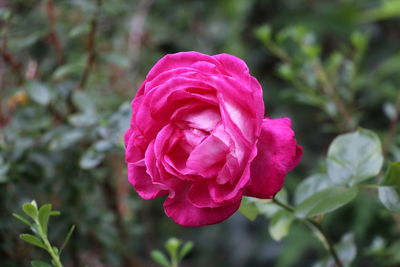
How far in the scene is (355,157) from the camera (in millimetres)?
666

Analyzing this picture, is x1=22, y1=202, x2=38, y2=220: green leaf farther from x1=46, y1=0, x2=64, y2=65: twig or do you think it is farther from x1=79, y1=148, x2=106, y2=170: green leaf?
x1=46, y1=0, x2=64, y2=65: twig

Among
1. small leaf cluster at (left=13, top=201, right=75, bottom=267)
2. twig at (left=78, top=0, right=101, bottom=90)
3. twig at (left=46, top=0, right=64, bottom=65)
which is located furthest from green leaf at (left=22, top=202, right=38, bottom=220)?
twig at (left=46, top=0, right=64, bottom=65)

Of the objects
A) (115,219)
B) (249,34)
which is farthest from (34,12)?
(249,34)

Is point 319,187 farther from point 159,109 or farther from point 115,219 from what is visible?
point 115,219

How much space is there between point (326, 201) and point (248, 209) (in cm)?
10

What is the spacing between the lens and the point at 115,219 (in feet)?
3.76

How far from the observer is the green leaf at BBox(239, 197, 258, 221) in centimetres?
59

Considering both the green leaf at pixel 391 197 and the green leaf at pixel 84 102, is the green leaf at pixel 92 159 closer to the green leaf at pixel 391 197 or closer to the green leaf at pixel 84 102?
the green leaf at pixel 84 102

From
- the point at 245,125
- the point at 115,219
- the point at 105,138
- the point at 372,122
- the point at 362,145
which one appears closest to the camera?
the point at 245,125

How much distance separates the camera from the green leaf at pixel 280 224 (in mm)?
684

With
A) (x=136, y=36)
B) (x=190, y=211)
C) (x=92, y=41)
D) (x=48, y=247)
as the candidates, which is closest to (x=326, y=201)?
(x=190, y=211)

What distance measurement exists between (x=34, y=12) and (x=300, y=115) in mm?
1183

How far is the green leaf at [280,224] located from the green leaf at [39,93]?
1.70 ft

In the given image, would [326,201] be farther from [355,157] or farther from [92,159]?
[92,159]
